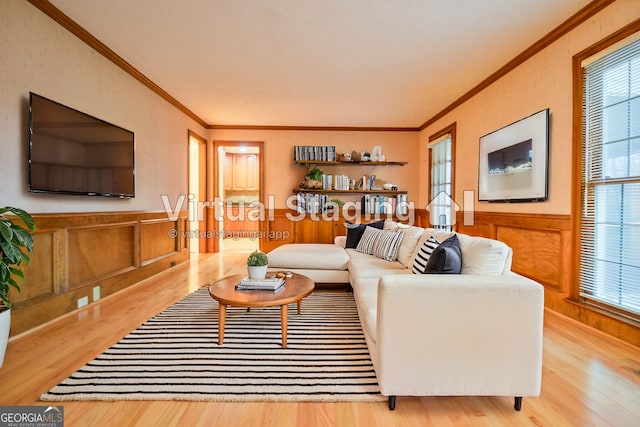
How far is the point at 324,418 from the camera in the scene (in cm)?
137

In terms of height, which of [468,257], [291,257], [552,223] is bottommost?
[291,257]

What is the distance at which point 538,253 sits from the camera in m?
2.81

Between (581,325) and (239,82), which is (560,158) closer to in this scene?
(581,325)

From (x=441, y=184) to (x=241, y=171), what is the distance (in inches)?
213

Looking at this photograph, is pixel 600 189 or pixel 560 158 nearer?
pixel 600 189

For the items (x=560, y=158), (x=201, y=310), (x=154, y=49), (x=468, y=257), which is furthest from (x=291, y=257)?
(x=560, y=158)

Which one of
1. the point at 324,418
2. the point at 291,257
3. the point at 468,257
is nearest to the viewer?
the point at 324,418

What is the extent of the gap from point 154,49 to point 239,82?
99 centimetres

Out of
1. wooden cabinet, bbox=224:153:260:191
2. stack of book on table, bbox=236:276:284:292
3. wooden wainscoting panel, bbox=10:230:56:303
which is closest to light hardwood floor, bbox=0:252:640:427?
wooden wainscoting panel, bbox=10:230:56:303

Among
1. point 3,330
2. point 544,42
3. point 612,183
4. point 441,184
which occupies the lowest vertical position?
point 3,330

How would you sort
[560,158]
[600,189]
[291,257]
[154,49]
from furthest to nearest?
[291,257] → [154,49] → [560,158] → [600,189]

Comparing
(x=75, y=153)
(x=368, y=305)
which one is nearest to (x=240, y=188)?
(x=75, y=153)

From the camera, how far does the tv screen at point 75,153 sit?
2.19 meters

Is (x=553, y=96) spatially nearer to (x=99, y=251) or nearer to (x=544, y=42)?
(x=544, y=42)
